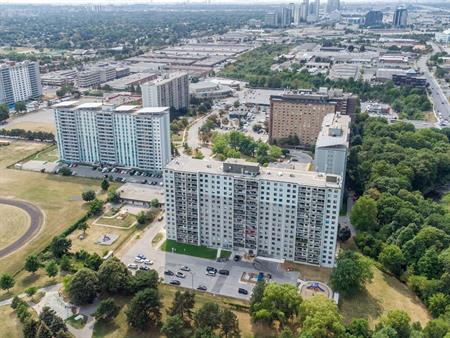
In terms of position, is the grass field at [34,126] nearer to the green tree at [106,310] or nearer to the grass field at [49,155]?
the grass field at [49,155]

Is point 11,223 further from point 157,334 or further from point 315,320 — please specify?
point 315,320

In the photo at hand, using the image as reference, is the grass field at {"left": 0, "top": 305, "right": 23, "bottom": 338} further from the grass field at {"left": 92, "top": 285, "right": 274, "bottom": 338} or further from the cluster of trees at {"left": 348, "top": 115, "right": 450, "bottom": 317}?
the cluster of trees at {"left": 348, "top": 115, "right": 450, "bottom": 317}

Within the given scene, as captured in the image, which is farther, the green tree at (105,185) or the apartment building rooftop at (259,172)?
the green tree at (105,185)

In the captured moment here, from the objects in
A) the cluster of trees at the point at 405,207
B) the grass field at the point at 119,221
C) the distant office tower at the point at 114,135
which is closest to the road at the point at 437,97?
the cluster of trees at the point at 405,207

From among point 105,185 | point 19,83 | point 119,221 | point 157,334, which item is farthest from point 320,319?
point 19,83

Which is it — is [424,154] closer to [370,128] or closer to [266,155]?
[370,128]

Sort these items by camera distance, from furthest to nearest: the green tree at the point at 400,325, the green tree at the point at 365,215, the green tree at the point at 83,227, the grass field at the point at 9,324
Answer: the green tree at the point at 83,227, the green tree at the point at 365,215, the grass field at the point at 9,324, the green tree at the point at 400,325
